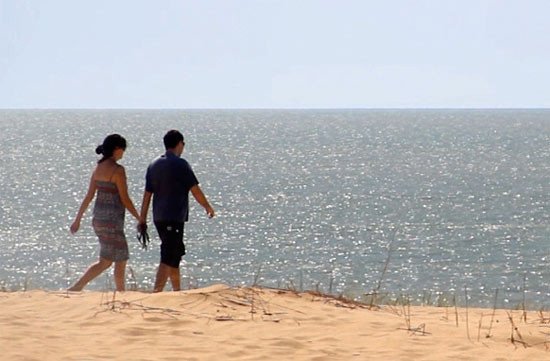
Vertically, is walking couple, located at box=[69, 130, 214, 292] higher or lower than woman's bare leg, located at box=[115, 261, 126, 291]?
higher

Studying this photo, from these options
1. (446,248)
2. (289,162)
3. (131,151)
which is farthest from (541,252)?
(131,151)

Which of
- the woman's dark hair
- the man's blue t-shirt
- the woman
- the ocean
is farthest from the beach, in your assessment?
the ocean

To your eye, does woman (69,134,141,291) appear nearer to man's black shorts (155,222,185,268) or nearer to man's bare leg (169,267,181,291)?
man's black shorts (155,222,185,268)

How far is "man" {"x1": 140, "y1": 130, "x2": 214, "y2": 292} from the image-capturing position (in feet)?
33.3

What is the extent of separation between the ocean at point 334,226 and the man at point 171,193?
1.51 metres

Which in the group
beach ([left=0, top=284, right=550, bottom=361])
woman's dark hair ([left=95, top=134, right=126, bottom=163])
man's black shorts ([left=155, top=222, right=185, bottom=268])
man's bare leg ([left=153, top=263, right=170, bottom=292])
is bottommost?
beach ([left=0, top=284, right=550, bottom=361])

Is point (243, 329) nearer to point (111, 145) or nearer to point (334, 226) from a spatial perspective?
point (111, 145)

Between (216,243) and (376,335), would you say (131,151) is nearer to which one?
(216,243)

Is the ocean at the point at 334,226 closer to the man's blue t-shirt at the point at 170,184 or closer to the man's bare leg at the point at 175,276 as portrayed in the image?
the man's bare leg at the point at 175,276

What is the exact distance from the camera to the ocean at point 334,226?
3094 centimetres

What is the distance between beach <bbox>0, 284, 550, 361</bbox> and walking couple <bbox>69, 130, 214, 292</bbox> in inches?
26.2

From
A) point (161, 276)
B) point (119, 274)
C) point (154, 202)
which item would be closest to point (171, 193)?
point (154, 202)

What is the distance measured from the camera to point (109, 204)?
34.2 feet

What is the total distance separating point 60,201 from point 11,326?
48.3m
